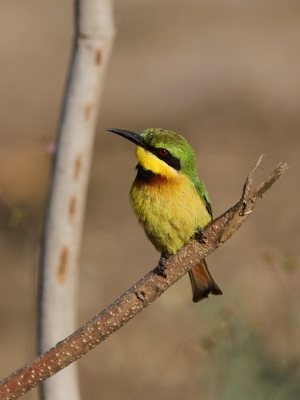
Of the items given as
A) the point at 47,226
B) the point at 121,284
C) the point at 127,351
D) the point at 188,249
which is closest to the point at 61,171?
the point at 47,226

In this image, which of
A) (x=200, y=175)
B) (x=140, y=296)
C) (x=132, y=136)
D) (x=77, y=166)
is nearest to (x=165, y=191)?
(x=132, y=136)

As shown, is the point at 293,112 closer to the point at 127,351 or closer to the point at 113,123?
the point at 113,123

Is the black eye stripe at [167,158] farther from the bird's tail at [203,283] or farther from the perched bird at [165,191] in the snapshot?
the bird's tail at [203,283]

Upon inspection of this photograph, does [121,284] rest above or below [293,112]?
below

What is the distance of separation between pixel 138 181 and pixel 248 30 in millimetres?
6443

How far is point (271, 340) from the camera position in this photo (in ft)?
14.9

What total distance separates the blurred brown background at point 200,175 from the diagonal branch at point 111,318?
89cm

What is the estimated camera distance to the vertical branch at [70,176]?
8.71 feet

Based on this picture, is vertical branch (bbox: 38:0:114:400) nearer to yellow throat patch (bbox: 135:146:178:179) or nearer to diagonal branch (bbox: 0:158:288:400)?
yellow throat patch (bbox: 135:146:178:179)

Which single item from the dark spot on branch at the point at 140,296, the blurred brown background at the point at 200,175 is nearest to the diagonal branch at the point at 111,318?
the dark spot on branch at the point at 140,296

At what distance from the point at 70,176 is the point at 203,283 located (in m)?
0.71

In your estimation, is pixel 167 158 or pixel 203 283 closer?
pixel 167 158

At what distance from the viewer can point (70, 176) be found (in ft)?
8.79

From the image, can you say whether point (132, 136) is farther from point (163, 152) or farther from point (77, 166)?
→ point (77, 166)
